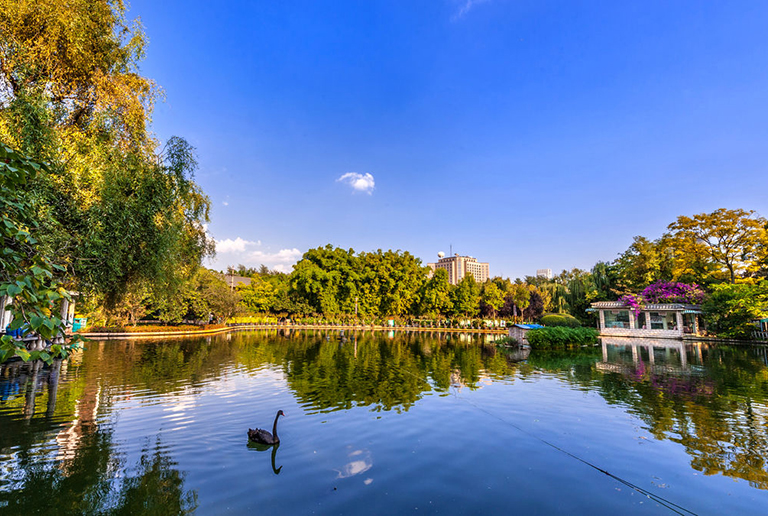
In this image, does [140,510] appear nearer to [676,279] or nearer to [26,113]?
[26,113]

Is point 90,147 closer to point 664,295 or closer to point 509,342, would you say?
point 509,342

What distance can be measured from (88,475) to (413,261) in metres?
51.5

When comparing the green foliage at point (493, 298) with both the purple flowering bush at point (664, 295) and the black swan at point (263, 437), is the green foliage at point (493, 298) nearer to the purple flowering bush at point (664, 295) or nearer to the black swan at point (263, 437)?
the purple flowering bush at point (664, 295)

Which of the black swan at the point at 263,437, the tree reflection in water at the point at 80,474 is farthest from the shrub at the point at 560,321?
the tree reflection in water at the point at 80,474

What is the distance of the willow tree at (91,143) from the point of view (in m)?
10.2

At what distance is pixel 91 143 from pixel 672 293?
161ft

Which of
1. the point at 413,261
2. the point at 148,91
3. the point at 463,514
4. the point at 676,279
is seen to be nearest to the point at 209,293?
the point at 413,261

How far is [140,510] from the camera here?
17.9 ft

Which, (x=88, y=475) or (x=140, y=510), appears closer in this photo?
(x=140, y=510)

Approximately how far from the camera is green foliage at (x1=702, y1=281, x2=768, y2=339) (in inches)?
1125

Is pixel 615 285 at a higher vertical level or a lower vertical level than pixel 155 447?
higher

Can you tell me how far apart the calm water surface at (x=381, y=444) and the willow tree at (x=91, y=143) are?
4547 mm

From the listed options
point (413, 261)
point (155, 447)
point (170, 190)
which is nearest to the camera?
point (155, 447)

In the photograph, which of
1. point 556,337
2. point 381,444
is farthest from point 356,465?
point 556,337
